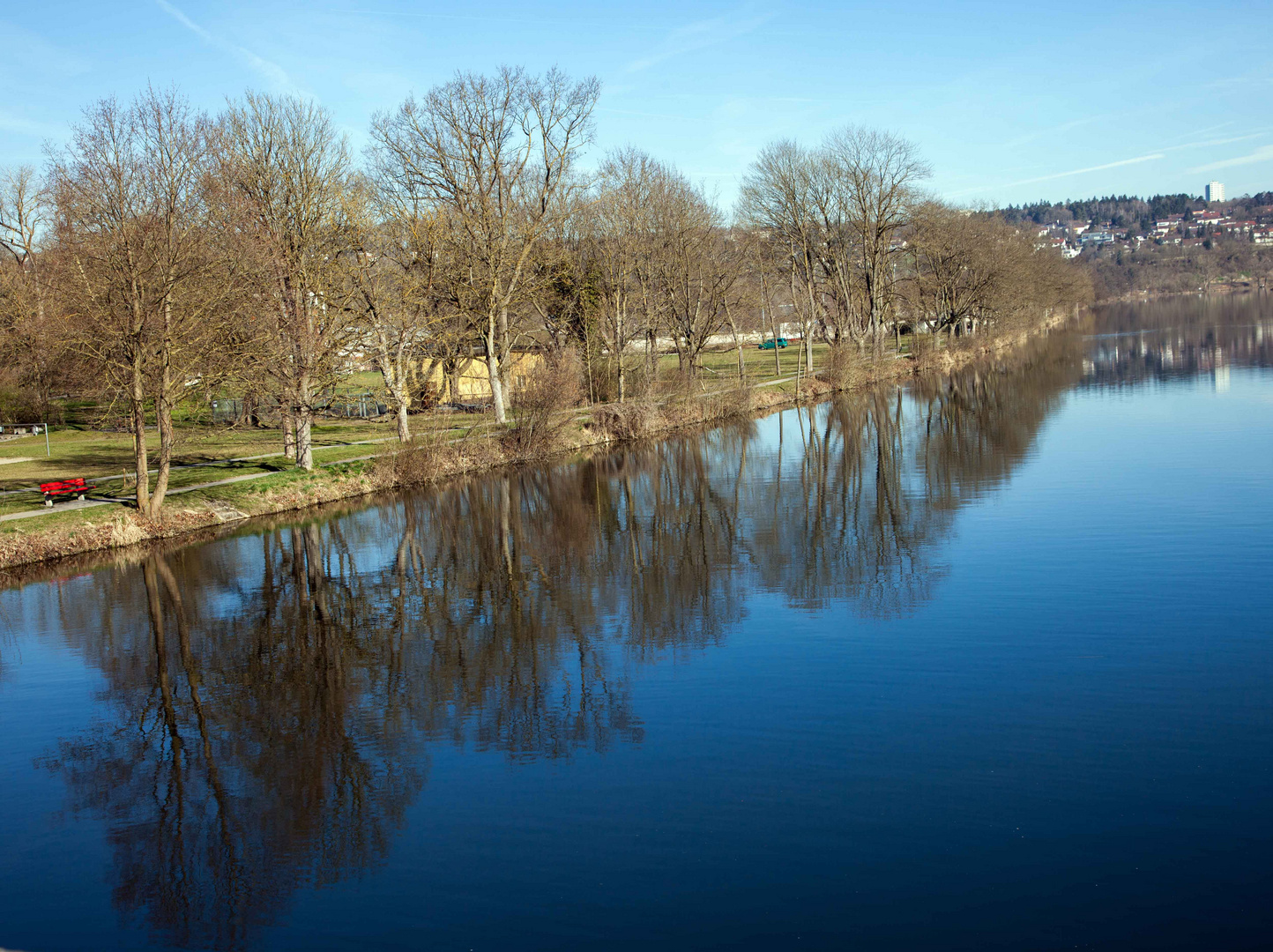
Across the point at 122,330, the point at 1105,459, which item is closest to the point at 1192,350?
the point at 1105,459

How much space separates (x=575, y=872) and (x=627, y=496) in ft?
61.3

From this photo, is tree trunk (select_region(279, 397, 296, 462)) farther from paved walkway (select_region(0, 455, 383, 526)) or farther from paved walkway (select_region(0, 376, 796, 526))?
paved walkway (select_region(0, 455, 383, 526))

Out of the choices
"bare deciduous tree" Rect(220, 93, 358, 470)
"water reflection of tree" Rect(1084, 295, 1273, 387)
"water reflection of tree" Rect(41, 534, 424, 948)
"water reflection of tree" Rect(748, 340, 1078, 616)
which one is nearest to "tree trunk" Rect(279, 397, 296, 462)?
"bare deciduous tree" Rect(220, 93, 358, 470)

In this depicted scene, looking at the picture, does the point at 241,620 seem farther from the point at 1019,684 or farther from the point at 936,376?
the point at 936,376

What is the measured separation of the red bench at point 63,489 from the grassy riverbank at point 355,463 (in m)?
0.58

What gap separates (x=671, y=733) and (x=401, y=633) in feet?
19.9

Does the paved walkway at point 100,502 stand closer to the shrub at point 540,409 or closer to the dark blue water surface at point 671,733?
the dark blue water surface at point 671,733

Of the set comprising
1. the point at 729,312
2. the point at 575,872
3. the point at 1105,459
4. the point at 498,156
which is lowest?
the point at 575,872

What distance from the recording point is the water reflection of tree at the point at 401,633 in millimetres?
10242

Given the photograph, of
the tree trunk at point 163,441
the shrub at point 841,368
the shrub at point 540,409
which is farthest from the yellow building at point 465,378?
the shrub at point 841,368

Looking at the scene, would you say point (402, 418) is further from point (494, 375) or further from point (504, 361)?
point (504, 361)

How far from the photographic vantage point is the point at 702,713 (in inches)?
486

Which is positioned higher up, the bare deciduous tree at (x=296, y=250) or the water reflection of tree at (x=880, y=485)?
the bare deciduous tree at (x=296, y=250)

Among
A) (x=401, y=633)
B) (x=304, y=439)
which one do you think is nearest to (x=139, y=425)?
(x=304, y=439)
